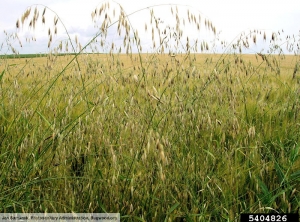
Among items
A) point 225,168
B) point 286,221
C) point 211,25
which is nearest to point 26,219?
point 225,168

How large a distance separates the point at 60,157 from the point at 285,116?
5.38ft

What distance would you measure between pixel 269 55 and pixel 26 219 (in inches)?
92.1

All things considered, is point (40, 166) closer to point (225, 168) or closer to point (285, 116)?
point (225, 168)

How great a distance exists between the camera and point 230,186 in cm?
140

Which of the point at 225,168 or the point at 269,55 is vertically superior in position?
the point at 269,55

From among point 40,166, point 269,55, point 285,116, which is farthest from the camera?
point 269,55

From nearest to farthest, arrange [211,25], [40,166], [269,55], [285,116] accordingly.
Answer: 1. [40,166]
2. [211,25]
3. [285,116]
4. [269,55]

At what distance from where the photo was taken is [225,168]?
153 centimetres

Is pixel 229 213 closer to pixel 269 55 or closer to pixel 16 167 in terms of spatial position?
pixel 16 167

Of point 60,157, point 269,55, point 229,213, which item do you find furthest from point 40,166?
point 269,55

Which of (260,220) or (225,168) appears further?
(225,168)

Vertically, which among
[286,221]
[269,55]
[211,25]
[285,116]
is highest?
[211,25]

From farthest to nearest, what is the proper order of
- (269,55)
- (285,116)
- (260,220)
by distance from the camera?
(269,55) → (285,116) → (260,220)

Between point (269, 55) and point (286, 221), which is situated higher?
point (269, 55)
